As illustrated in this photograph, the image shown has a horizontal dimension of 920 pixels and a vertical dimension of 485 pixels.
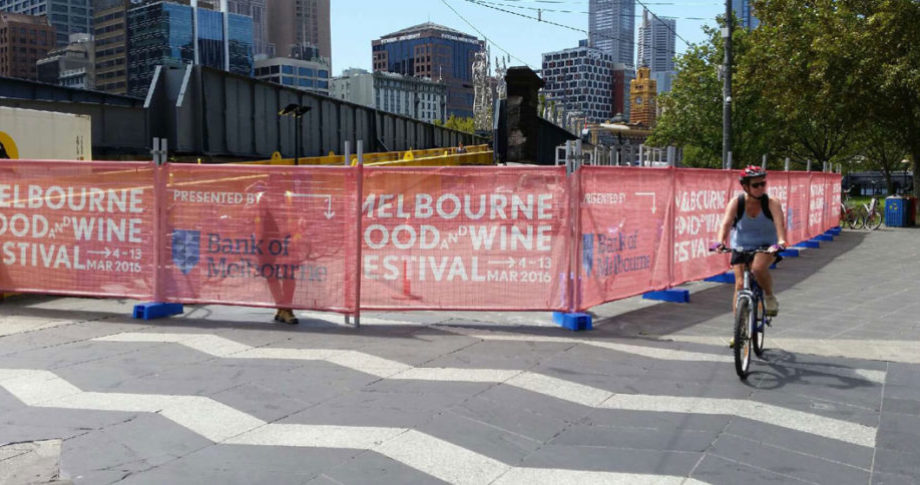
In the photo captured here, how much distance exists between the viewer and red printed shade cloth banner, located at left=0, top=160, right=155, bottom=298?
30.2 ft

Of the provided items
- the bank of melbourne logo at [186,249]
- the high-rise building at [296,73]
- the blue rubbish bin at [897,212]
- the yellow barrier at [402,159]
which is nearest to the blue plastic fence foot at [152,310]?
the bank of melbourne logo at [186,249]

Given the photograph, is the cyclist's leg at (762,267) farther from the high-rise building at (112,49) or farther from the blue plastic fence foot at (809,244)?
the high-rise building at (112,49)

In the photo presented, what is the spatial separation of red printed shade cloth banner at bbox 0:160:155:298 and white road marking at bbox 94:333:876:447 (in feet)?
4.95

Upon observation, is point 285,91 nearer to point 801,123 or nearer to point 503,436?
point 503,436

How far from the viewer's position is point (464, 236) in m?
8.65

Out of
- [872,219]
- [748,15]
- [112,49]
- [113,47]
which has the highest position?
[113,47]

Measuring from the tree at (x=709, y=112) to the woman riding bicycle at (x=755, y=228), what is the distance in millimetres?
44035

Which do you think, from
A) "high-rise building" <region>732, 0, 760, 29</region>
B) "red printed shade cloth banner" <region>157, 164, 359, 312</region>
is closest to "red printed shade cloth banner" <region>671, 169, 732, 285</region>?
"red printed shade cloth banner" <region>157, 164, 359, 312</region>

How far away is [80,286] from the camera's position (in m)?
9.38

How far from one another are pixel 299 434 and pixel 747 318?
3648 millimetres

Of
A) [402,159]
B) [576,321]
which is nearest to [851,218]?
[402,159]

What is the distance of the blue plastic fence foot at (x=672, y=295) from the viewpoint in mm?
10656

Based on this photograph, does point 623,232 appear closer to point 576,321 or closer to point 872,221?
point 576,321

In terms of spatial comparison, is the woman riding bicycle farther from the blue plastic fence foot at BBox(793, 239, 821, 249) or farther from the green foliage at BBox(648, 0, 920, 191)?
the green foliage at BBox(648, 0, 920, 191)
